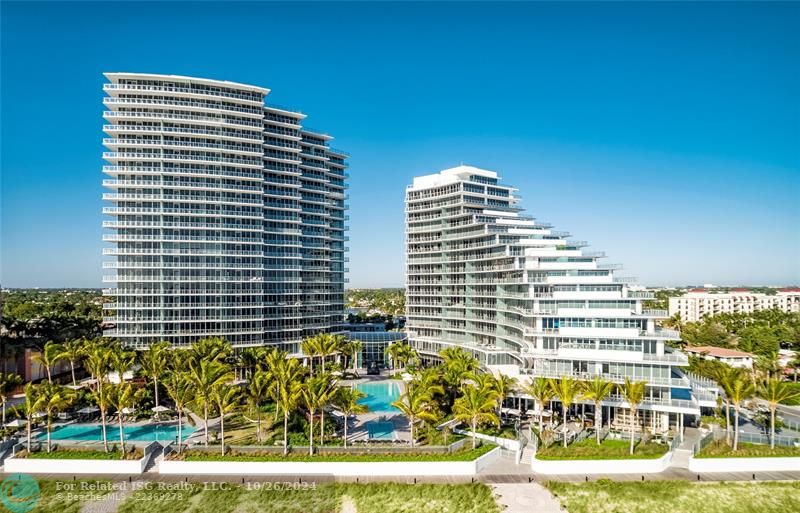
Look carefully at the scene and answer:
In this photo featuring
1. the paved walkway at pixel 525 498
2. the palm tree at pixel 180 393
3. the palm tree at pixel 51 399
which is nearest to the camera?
the paved walkway at pixel 525 498

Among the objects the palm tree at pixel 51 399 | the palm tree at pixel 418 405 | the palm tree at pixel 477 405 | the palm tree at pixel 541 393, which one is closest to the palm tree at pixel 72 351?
the palm tree at pixel 51 399

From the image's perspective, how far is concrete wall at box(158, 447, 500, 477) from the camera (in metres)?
45.2

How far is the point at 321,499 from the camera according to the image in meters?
41.0

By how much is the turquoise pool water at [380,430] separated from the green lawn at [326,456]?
8.81m

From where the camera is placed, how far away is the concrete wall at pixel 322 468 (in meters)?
45.2

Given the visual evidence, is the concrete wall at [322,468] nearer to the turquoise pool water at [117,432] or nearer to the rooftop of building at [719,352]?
the turquoise pool water at [117,432]

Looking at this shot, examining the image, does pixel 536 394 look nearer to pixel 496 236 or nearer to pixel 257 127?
pixel 496 236

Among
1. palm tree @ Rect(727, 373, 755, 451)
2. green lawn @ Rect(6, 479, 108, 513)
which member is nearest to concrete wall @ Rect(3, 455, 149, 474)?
green lawn @ Rect(6, 479, 108, 513)

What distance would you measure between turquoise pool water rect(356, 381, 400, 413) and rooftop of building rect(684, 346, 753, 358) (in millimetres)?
68912

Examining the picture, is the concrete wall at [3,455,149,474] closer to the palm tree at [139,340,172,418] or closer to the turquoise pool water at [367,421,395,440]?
the palm tree at [139,340,172,418]

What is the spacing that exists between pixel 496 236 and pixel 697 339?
76269 millimetres

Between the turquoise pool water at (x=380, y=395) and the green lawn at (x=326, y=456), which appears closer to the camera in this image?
the green lawn at (x=326, y=456)

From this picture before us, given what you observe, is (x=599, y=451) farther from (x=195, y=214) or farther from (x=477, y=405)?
(x=195, y=214)

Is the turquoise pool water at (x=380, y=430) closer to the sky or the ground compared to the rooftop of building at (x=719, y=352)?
closer to the ground
